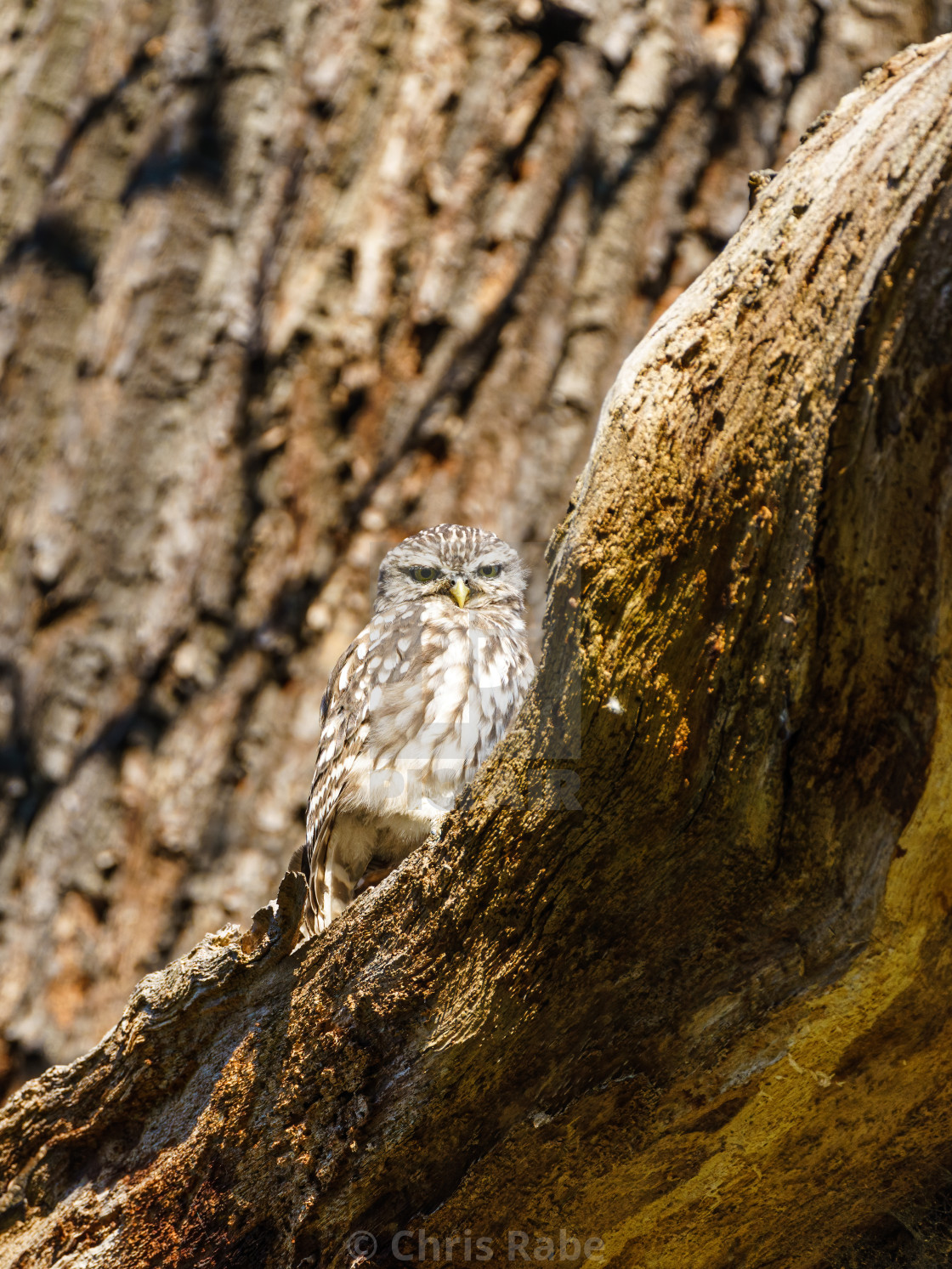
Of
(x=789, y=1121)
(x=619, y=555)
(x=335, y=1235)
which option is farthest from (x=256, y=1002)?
(x=619, y=555)

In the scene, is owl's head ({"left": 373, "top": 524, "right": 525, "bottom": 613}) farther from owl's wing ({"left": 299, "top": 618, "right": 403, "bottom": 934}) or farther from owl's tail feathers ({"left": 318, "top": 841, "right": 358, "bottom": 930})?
owl's tail feathers ({"left": 318, "top": 841, "right": 358, "bottom": 930})

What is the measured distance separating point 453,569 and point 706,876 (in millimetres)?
2410

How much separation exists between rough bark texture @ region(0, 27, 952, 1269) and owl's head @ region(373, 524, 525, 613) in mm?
2040

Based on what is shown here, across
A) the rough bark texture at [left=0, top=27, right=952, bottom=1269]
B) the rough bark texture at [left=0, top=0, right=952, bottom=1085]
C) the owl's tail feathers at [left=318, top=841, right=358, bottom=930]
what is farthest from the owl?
the rough bark texture at [left=0, top=27, right=952, bottom=1269]

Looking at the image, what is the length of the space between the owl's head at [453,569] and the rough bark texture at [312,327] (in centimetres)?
19

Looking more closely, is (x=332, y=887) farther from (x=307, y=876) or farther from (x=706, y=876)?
(x=706, y=876)

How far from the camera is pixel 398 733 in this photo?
3576mm

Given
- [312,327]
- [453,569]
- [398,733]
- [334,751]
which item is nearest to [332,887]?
[334,751]

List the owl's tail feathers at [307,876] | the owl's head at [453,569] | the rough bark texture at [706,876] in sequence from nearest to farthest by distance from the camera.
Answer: the rough bark texture at [706,876], the owl's tail feathers at [307,876], the owl's head at [453,569]

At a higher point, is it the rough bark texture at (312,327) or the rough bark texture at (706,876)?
the rough bark texture at (312,327)

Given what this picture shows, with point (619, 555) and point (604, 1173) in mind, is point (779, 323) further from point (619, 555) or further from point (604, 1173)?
point (604, 1173)

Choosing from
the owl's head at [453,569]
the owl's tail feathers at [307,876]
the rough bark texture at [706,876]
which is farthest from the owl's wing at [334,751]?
the rough bark texture at [706,876]

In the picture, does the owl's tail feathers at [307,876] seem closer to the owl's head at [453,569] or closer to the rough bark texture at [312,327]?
the rough bark texture at [312,327]

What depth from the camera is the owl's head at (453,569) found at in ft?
14.0
